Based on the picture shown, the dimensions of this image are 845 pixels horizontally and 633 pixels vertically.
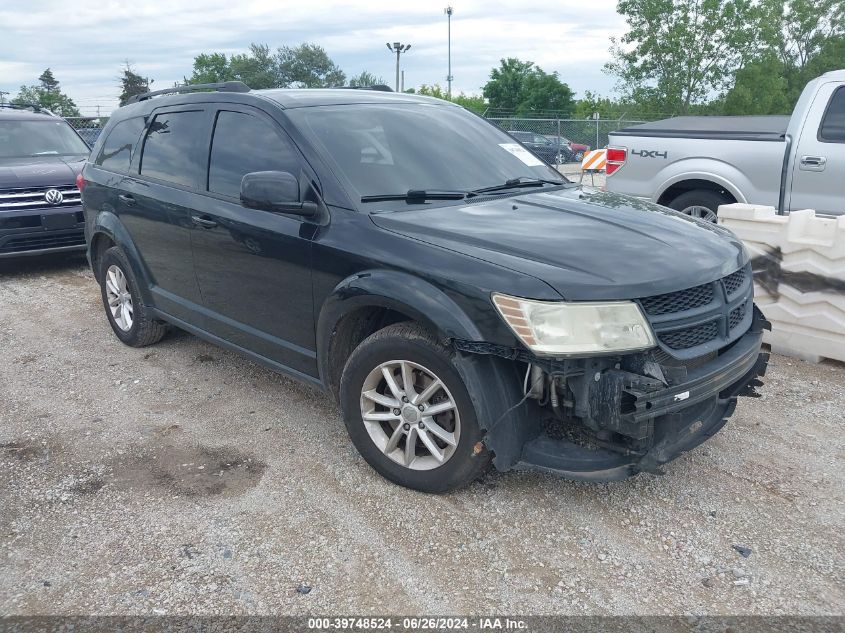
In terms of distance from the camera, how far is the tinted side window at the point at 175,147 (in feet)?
14.2

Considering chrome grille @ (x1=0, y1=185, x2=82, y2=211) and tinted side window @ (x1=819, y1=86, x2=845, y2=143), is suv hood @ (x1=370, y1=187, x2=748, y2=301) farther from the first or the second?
chrome grille @ (x1=0, y1=185, x2=82, y2=211)

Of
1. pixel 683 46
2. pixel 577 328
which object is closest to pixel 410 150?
pixel 577 328

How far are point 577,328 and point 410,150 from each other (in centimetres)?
163

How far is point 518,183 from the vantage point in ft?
13.1

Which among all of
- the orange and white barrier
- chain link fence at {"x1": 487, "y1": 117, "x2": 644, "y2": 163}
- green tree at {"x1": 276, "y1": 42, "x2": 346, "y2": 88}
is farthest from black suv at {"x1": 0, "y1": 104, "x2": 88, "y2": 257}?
green tree at {"x1": 276, "y1": 42, "x2": 346, "y2": 88}

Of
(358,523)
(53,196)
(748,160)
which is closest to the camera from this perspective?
(358,523)

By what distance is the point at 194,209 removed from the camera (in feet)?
13.8

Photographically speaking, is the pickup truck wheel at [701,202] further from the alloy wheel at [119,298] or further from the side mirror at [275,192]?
the alloy wheel at [119,298]

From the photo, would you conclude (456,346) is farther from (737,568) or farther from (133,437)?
(133,437)

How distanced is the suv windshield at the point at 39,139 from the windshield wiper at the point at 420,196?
7.48 m

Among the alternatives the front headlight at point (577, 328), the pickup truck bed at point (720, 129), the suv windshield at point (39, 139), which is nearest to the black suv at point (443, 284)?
the front headlight at point (577, 328)

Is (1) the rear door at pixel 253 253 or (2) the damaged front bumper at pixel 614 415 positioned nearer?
(2) the damaged front bumper at pixel 614 415

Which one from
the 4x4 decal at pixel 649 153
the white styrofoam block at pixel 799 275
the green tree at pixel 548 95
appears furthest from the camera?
the green tree at pixel 548 95

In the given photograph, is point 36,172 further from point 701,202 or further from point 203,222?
point 701,202
